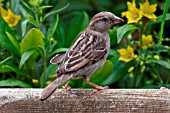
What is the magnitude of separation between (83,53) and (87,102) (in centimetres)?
37

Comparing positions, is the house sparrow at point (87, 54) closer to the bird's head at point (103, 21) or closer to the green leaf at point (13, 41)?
the bird's head at point (103, 21)

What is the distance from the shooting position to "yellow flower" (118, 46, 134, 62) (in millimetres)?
3605

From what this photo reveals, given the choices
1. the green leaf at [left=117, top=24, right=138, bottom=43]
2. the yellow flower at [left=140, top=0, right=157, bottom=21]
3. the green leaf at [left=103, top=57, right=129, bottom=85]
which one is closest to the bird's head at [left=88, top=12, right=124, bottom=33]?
the green leaf at [left=117, top=24, right=138, bottom=43]

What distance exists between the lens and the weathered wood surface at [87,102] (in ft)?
9.11

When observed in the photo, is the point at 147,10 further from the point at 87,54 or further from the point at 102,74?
the point at 87,54

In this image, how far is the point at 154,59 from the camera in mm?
3592

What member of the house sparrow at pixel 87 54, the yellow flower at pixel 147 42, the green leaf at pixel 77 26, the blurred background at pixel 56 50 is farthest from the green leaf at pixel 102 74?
the green leaf at pixel 77 26

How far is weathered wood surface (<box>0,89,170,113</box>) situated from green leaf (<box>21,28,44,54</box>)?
1.90 feet

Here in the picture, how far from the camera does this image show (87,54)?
10.1 ft

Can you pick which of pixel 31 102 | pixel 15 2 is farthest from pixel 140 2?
pixel 31 102

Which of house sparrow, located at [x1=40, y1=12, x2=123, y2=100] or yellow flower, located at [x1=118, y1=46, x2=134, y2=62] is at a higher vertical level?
house sparrow, located at [x1=40, y1=12, x2=123, y2=100]

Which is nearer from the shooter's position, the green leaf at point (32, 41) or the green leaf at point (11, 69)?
the green leaf at point (32, 41)

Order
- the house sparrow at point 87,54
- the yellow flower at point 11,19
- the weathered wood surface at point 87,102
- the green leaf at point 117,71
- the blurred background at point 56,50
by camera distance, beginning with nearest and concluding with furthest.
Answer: the weathered wood surface at point 87,102
the house sparrow at point 87,54
the blurred background at point 56,50
the green leaf at point 117,71
the yellow flower at point 11,19

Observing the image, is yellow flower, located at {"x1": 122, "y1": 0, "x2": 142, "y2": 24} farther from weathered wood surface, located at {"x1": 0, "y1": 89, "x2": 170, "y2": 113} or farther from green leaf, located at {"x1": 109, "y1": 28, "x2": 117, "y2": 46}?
weathered wood surface, located at {"x1": 0, "y1": 89, "x2": 170, "y2": 113}
